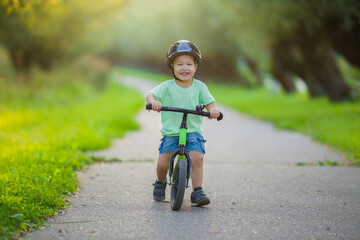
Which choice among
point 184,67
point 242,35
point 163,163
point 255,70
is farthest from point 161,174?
point 255,70

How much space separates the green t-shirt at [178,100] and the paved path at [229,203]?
0.86 metres

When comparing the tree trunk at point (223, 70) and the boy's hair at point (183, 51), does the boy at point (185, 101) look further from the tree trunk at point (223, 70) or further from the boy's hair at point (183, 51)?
the tree trunk at point (223, 70)

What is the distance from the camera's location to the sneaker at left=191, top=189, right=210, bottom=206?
4.54 m

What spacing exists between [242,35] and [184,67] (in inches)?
665

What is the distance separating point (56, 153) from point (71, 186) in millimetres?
1621

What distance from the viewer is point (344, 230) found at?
12.5ft

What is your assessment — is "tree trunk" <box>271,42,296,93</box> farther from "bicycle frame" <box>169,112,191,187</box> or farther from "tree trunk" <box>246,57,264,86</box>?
"bicycle frame" <box>169,112,191,187</box>

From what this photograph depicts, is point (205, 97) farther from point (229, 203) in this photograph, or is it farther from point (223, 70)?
point (223, 70)

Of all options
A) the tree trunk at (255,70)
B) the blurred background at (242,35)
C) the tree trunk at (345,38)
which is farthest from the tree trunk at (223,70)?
the tree trunk at (345,38)

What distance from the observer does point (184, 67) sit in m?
4.64

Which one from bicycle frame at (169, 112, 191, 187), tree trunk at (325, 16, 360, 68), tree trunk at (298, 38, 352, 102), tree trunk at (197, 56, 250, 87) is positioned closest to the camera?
bicycle frame at (169, 112, 191, 187)

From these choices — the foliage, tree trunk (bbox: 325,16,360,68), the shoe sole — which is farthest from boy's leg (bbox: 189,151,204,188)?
the foliage

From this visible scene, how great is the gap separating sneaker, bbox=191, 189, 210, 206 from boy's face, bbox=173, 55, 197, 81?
124cm

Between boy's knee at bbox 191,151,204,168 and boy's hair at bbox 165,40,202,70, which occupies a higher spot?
boy's hair at bbox 165,40,202,70
